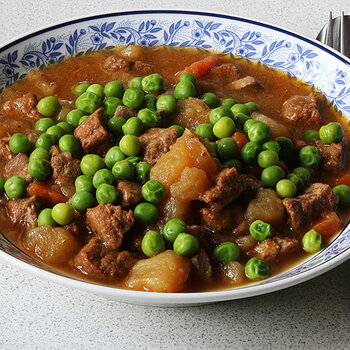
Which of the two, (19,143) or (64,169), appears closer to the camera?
(64,169)

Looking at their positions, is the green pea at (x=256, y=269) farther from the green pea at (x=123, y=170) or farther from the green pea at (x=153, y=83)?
the green pea at (x=153, y=83)

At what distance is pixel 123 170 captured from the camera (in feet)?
15.6

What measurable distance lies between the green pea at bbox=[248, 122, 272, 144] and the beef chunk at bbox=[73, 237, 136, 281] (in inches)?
62.9

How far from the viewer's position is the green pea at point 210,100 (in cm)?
578

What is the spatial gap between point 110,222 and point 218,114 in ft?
5.18

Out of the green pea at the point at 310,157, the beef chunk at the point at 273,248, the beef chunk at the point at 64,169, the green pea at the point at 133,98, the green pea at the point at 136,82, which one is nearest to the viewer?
the beef chunk at the point at 273,248


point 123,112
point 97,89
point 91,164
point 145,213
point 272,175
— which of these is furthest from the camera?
point 97,89

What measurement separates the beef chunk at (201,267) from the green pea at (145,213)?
509 mm

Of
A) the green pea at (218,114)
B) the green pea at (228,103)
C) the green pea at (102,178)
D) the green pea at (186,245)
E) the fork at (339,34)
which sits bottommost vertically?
the green pea at (186,245)

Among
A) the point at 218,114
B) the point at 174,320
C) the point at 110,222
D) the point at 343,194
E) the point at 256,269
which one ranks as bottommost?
the point at 174,320

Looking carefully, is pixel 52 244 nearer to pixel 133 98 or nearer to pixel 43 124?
pixel 43 124

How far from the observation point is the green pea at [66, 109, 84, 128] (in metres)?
5.61

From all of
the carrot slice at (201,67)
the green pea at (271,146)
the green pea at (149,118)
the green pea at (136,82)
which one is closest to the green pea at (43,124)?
the green pea at (149,118)

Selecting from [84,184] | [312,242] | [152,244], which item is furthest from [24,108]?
[312,242]
